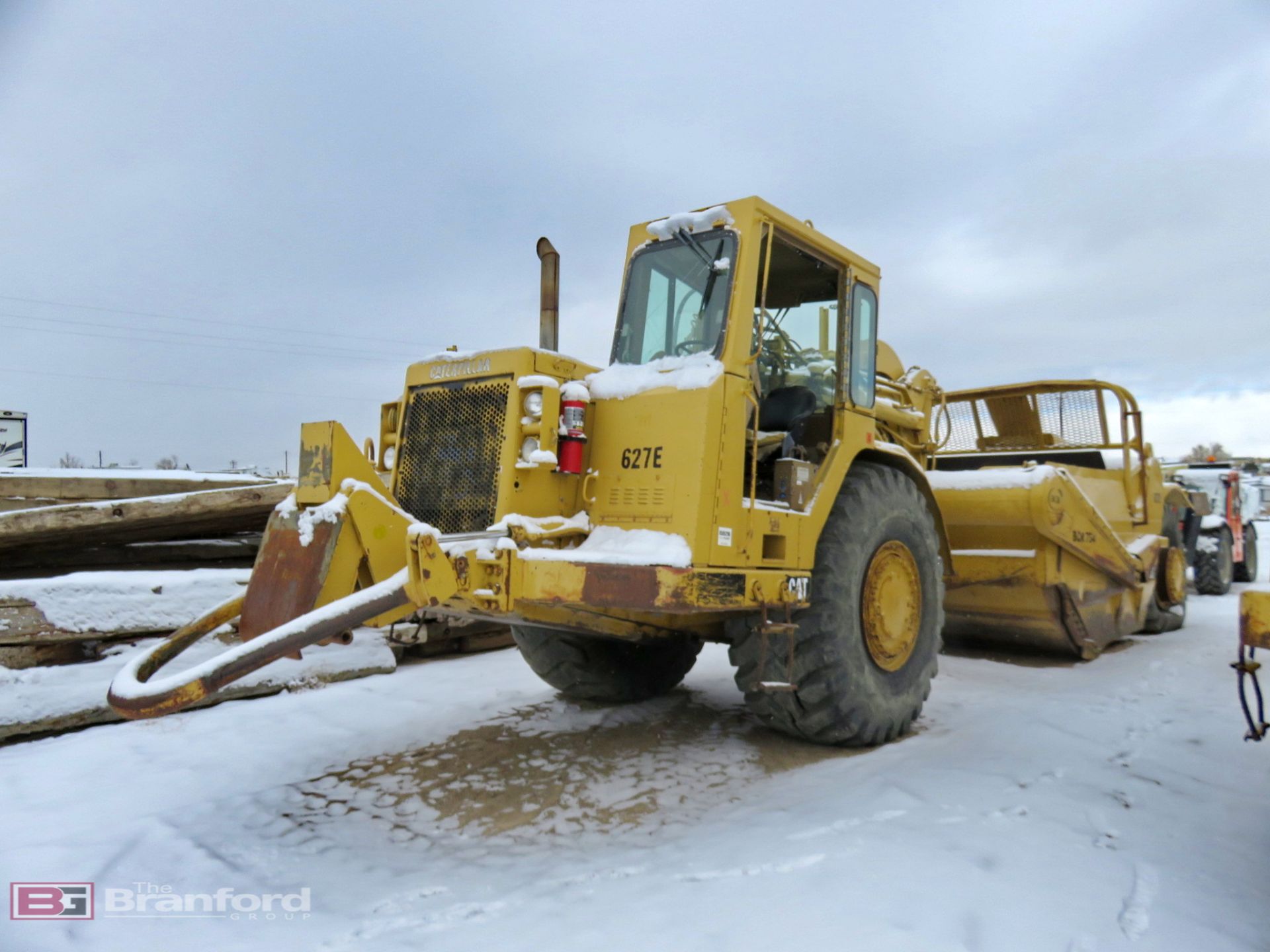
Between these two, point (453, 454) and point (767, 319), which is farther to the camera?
point (767, 319)

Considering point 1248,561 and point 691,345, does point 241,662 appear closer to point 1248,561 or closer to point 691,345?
point 691,345

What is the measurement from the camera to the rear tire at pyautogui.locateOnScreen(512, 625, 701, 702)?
5.27m

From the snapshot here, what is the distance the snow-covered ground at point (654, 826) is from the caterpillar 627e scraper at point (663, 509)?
514mm

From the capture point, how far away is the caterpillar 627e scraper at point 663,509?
349 centimetres

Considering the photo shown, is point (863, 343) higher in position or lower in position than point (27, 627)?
higher

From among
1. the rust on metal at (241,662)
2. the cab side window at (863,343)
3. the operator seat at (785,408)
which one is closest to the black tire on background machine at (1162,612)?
the cab side window at (863,343)

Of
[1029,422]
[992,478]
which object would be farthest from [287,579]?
[1029,422]

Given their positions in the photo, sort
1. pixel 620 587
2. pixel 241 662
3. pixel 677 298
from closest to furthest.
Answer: pixel 241 662
pixel 620 587
pixel 677 298

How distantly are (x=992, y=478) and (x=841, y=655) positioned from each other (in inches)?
124

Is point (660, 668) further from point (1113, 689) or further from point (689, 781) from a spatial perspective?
point (1113, 689)

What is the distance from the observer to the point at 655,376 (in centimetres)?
408

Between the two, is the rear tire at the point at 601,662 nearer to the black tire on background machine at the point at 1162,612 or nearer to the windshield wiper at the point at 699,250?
the windshield wiper at the point at 699,250

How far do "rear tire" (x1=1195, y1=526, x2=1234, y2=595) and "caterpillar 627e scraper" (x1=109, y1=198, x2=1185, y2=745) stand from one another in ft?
26.7

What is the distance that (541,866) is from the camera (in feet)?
10.4
